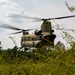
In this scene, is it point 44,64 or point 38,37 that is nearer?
point 44,64

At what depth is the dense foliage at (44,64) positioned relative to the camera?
320cm

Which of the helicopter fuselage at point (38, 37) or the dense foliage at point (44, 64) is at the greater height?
the dense foliage at point (44, 64)

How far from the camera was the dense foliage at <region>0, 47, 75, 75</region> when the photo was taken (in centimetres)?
320

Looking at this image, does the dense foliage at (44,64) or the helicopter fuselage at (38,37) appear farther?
the helicopter fuselage at (38,37)

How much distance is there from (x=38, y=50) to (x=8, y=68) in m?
0.60

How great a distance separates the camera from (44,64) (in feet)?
12.9

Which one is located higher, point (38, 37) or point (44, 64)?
point (44, 64)

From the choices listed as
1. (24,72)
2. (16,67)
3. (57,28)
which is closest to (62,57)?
(57,28)

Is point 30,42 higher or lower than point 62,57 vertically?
lower

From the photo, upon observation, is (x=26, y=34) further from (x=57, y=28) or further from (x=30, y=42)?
(x=57, y=28)

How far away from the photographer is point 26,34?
42531 mm

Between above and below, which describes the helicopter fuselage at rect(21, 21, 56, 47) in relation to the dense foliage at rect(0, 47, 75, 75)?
below

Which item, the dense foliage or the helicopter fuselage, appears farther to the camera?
the helicopter fuselage

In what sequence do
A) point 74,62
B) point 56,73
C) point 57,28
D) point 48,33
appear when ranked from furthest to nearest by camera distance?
1. point 48,33
2. point 57,28
3. point 56,73
4. point 74,62
